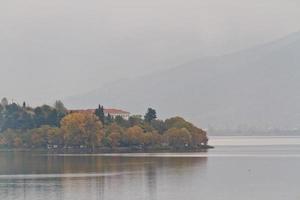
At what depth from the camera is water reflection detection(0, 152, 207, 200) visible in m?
42.5

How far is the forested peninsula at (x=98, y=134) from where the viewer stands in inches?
4210

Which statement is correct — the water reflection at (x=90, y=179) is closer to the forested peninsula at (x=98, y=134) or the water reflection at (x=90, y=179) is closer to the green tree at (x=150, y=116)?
the forested peninsula at (x=98, y=134)

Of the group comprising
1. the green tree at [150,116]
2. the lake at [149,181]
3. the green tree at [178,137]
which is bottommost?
the lake at [149,181]

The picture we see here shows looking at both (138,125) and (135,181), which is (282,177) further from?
(138,125)

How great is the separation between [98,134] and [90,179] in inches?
2161

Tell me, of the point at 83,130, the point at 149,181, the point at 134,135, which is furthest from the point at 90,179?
the point at 134,135

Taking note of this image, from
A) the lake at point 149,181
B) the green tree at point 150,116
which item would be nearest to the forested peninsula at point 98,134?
the green tree at point 150,116

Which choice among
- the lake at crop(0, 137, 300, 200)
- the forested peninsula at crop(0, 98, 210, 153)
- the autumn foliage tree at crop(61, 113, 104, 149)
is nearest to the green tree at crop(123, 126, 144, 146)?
the forested peninsula at crop(0, 98, 210, 153)

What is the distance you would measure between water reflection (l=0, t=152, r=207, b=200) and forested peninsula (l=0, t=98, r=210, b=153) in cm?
3683

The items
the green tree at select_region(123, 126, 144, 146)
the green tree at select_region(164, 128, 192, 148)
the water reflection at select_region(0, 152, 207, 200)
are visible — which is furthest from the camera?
the green tree at select_region(164, 128, 192, 148)

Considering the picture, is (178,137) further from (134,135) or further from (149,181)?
(149,181)

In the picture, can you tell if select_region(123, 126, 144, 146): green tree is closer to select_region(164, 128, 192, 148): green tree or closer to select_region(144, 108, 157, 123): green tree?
select_region(164, 128, 192, 148): green tree

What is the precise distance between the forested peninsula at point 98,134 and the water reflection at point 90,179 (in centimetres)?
3683

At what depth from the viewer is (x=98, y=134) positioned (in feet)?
349
